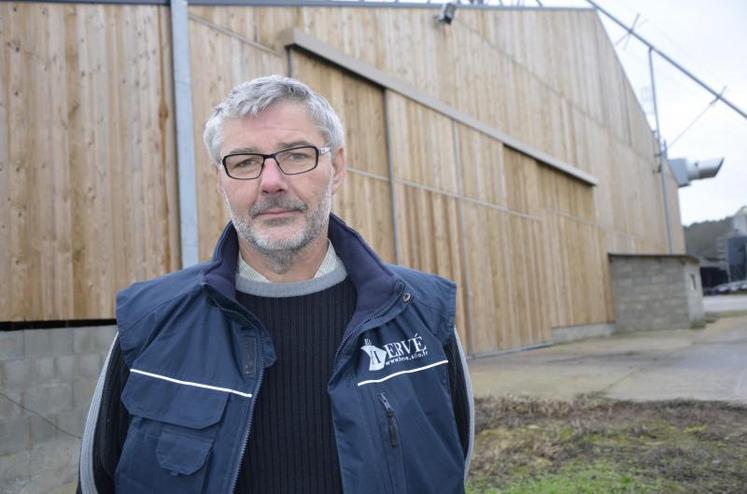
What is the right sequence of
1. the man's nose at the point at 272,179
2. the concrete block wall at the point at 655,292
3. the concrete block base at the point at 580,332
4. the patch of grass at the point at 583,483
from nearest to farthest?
1. the man's nose at the point at 272,179
2. the patch of grass at the point at 583,483
3. the concrete block base at the point at 580,332
4. the concrete block wall at the point at 655,292

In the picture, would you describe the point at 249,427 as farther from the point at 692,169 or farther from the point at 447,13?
the point at 692,169

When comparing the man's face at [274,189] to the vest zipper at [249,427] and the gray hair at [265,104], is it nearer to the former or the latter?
the gray hair at [265,104]

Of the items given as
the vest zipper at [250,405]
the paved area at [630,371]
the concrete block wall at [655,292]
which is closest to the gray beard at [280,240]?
the vest zipper at [250,405]

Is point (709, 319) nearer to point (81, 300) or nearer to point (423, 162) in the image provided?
point (423, 162)

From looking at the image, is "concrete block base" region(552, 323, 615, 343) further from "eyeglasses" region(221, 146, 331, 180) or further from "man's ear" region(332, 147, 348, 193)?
"eyeglasses" region(221, 146, 331, 180)

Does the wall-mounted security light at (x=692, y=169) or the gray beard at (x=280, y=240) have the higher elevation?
the wall-mounted security light at (x=692, y=169)

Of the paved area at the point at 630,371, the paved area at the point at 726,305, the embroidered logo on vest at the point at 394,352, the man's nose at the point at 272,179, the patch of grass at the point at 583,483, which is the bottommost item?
the patch of grass at the point at 583,483

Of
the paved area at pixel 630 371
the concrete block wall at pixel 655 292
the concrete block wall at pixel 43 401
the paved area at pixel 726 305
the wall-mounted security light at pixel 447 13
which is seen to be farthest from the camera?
the paved area at pixel 726 305

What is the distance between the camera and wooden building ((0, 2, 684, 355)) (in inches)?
193

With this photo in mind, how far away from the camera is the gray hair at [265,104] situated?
177 cm

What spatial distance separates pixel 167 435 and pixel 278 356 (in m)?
0.33

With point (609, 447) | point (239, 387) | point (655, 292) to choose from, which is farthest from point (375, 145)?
point (655, 292)

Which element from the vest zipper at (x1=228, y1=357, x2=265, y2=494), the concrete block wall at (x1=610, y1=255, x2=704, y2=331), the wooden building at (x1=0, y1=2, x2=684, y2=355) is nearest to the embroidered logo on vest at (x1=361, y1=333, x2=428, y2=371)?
the vest zipper at (x1=228, y1=357, x2=265, y2=494)

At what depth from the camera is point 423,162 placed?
9672 mm
